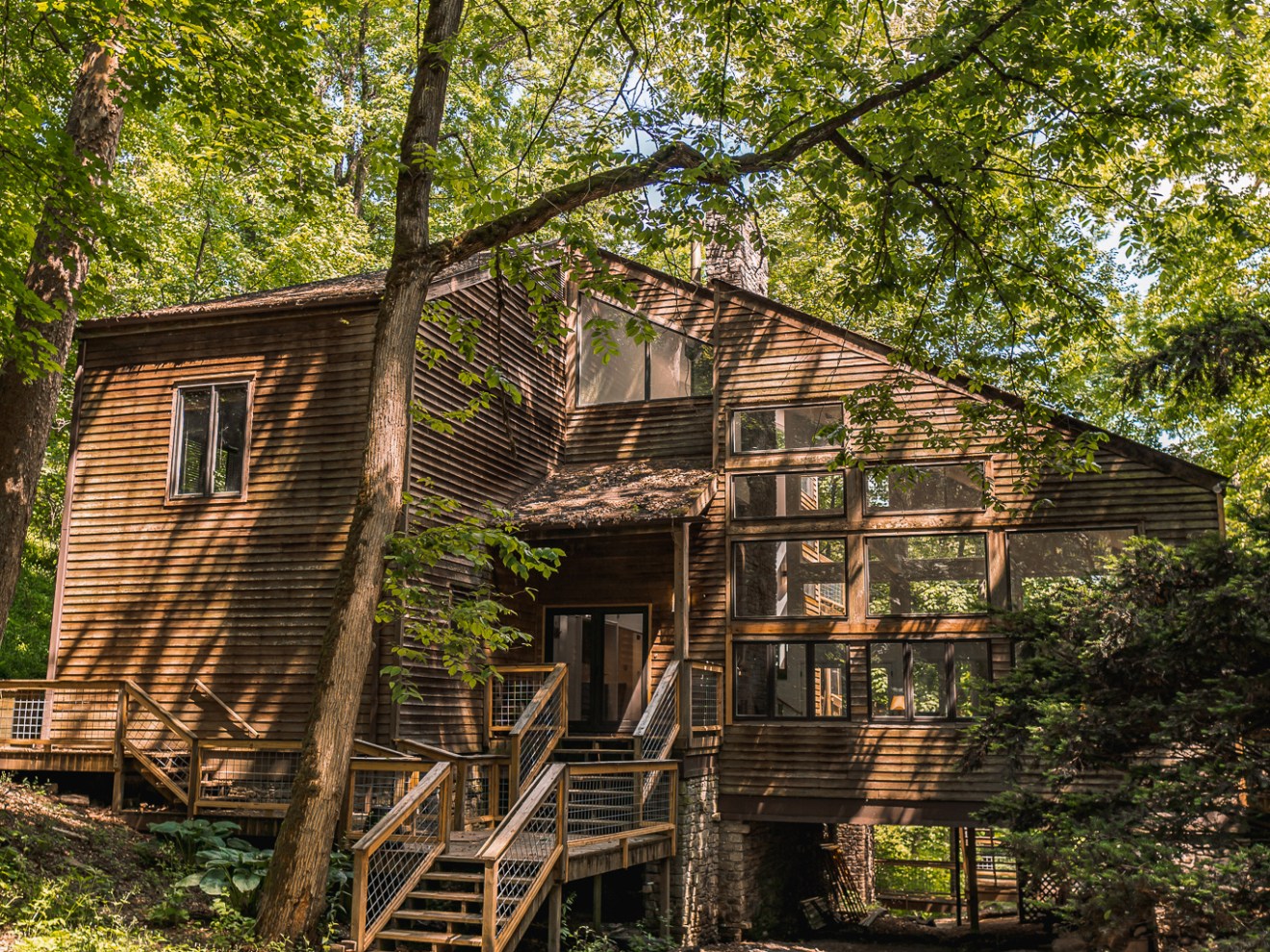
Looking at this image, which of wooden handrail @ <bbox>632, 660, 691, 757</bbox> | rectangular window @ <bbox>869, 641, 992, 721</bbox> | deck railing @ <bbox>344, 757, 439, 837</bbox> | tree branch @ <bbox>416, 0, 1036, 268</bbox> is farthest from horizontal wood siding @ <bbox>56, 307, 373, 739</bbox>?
rectangular window @ <bbox>869, 641, 992, 721</bbox>

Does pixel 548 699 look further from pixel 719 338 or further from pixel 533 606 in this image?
pixel 719 338

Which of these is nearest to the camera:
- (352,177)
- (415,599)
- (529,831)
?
(415,599)

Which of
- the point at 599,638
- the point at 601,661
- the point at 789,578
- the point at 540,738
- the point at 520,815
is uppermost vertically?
the point at 789,578

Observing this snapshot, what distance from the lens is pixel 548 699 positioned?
13797 millimetres

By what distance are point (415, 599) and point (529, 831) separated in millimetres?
2640

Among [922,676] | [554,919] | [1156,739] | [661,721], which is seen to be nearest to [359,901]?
[554,919]

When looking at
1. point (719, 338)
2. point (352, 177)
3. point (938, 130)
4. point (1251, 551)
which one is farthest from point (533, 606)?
point (352, 177)

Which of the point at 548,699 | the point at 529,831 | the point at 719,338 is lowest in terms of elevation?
the point at 529,831

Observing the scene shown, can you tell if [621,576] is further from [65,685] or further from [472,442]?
[65,685]

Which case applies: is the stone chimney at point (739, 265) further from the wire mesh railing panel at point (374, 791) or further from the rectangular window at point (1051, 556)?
the wire mesh railing panel at point (374, 791)

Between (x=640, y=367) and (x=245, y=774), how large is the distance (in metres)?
8.06

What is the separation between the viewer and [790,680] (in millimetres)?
15180

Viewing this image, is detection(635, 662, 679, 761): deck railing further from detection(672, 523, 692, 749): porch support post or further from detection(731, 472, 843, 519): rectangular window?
detection(731, 472, 843, 519): rectangular window

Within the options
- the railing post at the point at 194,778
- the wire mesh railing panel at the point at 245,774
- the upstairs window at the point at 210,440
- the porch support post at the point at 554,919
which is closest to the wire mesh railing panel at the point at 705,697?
the porch support post at the point at 554,919
